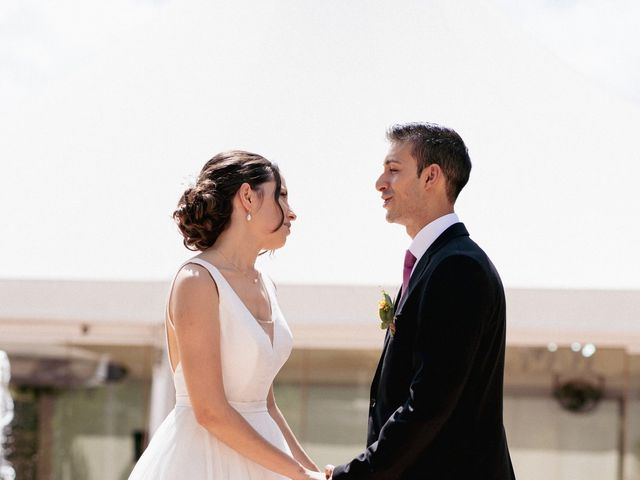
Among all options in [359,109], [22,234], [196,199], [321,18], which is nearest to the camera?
[196,199]

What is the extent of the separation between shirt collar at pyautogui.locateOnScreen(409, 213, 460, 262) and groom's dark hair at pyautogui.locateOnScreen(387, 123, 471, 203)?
0.08 meters

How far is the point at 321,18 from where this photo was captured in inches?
284

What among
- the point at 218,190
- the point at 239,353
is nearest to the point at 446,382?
the point at 239,353

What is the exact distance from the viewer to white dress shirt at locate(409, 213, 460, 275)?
110 inches

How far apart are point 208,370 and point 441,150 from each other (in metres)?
0.88

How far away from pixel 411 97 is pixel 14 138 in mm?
2676

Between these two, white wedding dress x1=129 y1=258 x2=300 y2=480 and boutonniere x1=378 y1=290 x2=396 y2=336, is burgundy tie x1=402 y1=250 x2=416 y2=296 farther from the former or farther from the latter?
white wedding dress x1=129 y1=258 x2=300 y2=480

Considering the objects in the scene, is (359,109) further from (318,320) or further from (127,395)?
(127,395)

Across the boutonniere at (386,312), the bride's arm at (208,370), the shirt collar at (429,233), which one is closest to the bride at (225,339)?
the bride's arm at (208,370)

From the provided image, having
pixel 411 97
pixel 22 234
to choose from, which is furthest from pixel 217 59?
pixel 22 234

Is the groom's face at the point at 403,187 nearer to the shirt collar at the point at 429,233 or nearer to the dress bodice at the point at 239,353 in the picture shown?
the shirt collar at the point at 429,233

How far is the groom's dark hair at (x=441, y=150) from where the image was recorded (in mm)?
2836

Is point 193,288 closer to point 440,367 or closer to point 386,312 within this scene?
point 386,312

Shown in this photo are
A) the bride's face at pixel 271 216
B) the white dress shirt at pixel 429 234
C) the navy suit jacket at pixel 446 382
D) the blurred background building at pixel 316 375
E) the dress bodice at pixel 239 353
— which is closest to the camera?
the navy suit jacket at pixel 446 382
